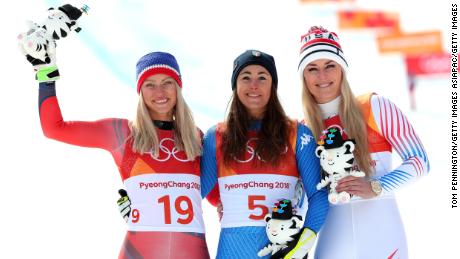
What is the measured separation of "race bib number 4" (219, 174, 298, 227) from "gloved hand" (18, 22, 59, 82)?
59.5 inches

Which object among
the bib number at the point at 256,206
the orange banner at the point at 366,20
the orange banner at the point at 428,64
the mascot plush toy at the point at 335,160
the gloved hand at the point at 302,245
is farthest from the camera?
the orange banner at the point at 366,20

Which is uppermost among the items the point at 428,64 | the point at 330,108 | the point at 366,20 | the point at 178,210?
the point at 366,20

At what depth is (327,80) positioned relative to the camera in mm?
4348

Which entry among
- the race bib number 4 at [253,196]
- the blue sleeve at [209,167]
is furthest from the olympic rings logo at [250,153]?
the blue sleeve at [209,167]

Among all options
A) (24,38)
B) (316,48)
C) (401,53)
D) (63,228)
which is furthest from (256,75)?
(401,53)

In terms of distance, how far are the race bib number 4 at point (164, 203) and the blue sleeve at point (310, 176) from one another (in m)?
0.78

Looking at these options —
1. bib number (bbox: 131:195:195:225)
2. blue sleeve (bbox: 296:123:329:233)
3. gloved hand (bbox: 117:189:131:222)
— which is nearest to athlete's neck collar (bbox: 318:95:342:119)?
blue sleeve (bbox: 296:123:329:233)

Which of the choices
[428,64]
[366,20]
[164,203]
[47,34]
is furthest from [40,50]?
[366,20]

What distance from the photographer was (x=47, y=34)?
4121 mm

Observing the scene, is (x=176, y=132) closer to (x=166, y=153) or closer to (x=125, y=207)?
(x=166, y=153)

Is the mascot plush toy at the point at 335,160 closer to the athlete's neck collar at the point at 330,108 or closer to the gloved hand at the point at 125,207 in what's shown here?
the athlete's neck collar at the point at 330,108

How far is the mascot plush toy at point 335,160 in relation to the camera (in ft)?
12.7

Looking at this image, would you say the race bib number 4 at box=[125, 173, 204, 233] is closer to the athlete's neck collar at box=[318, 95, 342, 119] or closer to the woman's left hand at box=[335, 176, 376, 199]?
the woman's left hand at box=[335, 176, 376, 199]

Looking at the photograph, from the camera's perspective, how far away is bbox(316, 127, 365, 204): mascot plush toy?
3.87m
